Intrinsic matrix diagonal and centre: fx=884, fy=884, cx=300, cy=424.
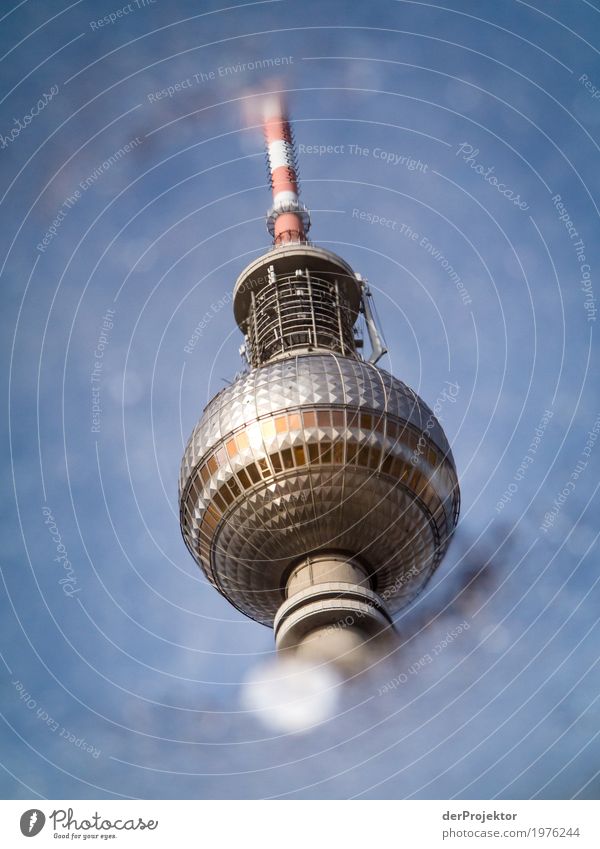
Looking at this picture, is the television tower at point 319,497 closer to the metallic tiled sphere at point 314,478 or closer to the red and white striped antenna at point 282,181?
the metallic tiled sphere at point 314,478

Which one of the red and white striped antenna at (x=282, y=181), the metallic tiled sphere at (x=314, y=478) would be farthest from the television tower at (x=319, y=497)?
the red and white striped antenna at (x=282, y=181)

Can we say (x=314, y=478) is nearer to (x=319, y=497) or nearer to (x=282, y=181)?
(x=319, y=497)

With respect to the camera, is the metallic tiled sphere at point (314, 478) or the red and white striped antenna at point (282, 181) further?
the red and white striped antenna at point (282, 181)

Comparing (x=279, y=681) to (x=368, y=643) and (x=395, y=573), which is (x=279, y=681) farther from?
(x=395, y=573)
